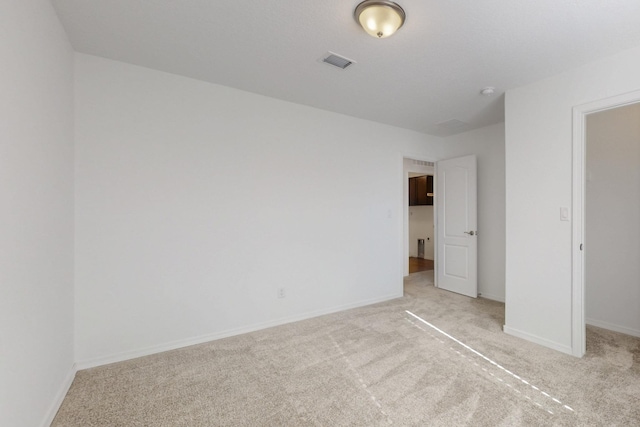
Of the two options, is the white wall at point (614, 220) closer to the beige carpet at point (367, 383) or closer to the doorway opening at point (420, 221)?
the beige carpet at point (367, 383)

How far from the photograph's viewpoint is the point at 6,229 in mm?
1277

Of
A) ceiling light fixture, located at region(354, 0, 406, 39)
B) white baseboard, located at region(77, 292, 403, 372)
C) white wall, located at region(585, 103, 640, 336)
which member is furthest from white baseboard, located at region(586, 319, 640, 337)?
ceiling light fixture, located at region(354, 0, 406, 39)

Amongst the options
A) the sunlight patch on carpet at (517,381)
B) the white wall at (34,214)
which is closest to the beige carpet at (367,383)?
the sunlight patch on carpet at (517,381)

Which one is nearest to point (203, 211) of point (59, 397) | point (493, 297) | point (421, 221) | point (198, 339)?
point (198, 339)

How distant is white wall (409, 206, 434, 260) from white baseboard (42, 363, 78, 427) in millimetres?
7137

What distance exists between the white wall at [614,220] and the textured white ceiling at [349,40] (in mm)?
1164

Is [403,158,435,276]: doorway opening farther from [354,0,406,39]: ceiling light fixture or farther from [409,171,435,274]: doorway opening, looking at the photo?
[354,0,406,39]: ceiling light fixture

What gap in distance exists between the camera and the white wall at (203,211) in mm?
2342

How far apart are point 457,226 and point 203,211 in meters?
3.68

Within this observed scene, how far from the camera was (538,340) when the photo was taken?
2701mm

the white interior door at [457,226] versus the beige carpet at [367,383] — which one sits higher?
the white interior door at [457,226]

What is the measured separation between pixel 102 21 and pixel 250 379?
2750mm

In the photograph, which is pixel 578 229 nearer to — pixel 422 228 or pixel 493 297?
pixel 493 297

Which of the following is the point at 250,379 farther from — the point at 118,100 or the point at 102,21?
the point at 102,21
